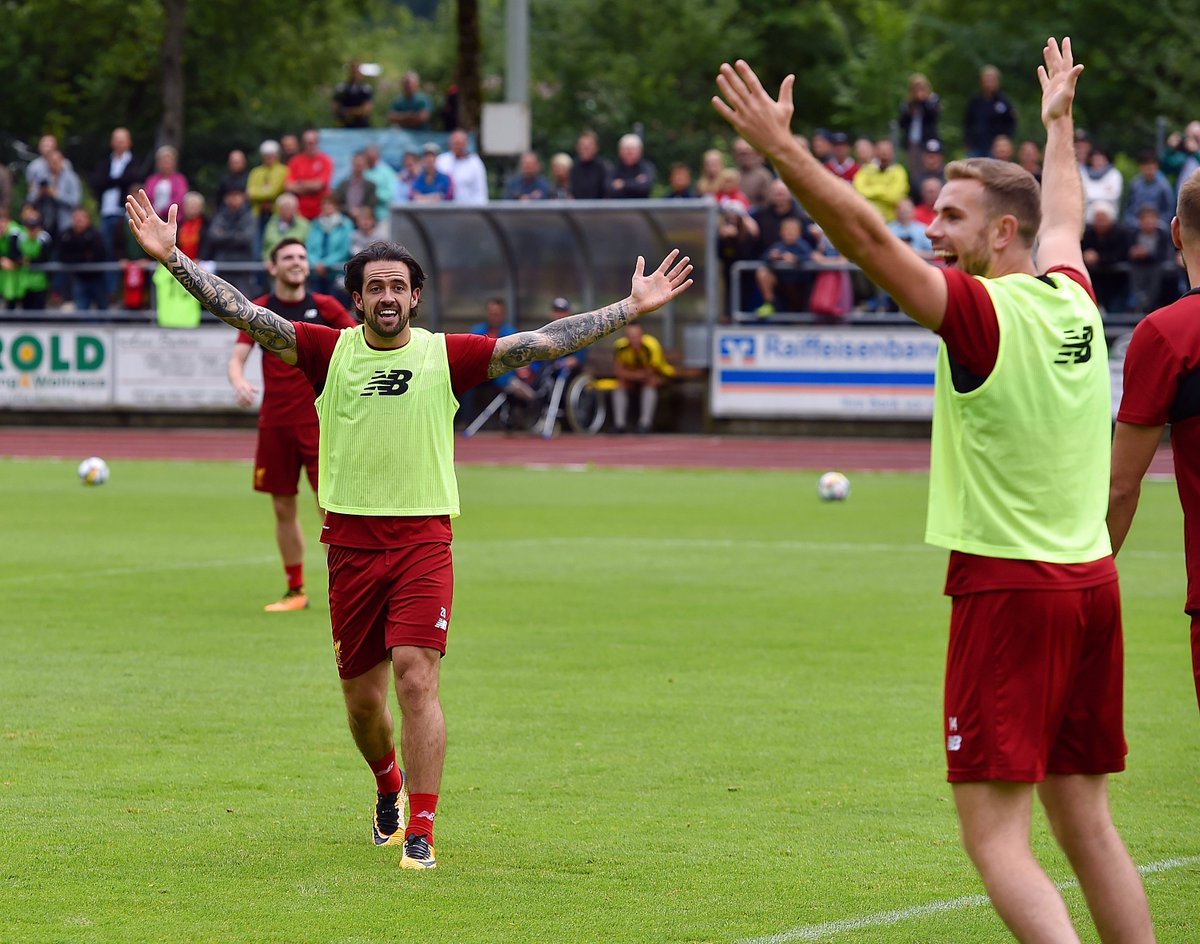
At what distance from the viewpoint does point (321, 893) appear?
6332 millimetres

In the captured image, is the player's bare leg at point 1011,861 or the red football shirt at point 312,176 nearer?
the player's bare leg at point 1011,861

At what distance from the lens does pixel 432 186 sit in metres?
30.0

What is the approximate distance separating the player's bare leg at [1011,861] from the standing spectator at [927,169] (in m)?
23.2

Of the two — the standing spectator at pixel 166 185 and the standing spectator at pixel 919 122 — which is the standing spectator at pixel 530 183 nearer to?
the standing spectator at pixel 166 185

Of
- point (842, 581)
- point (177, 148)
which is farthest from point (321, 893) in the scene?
point (177, 148)

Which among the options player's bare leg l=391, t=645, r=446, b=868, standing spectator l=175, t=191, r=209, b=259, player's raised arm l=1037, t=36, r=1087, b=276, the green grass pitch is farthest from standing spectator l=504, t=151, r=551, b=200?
player's raised arm l=1037, t=36, r=1087, b=276

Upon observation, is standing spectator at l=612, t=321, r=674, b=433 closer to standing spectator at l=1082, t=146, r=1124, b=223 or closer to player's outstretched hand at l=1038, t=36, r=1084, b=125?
standing spectator at l=1082, t=146, r=1124, b=223

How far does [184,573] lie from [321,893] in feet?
28.3

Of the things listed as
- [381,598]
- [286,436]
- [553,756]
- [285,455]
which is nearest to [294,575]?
[285,455]

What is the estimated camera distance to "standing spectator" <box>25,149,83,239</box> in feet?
102

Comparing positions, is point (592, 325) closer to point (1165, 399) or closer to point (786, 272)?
point (1165, 399)

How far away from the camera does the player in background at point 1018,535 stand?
4.43 metres

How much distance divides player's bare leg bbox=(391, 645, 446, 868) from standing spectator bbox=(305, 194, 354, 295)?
21565 millimetres

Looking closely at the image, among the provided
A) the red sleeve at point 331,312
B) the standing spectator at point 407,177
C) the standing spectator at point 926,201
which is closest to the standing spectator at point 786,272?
the standing spectator at point 926,201
